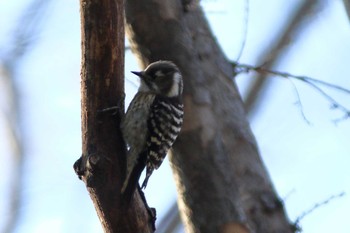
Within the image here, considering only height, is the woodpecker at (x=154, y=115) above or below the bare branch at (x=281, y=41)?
below

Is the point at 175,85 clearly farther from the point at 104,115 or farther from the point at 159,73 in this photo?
the point at 104,115

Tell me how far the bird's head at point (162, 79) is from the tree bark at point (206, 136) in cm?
6

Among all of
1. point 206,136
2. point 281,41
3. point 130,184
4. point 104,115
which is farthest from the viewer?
point 281,41

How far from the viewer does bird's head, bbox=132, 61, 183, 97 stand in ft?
15.9

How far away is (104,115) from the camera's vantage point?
12.8 feet

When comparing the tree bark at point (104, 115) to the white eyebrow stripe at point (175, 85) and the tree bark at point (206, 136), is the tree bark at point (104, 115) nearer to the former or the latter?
the tree bark at point (206, 136)

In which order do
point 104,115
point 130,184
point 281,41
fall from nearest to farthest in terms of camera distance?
point 130,184, point 104,115, point 281,41

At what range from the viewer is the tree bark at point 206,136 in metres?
4.65

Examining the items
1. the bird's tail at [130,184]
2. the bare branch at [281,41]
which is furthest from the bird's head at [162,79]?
the bare branch at [281,41]

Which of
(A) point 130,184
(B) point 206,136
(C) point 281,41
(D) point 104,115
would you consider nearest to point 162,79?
(B) point 206,136

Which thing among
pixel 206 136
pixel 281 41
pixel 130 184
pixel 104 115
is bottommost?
pixel 130 184

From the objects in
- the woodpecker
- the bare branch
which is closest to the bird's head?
the woodpecker

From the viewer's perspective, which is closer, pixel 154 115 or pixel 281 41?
pixel 154 115

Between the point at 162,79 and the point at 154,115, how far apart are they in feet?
0.86
